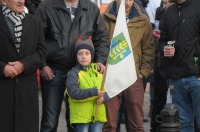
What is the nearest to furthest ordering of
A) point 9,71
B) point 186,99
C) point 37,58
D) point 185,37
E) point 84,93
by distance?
point 9,71
point 37,58
point 84,93
point 185,37
point 186,99

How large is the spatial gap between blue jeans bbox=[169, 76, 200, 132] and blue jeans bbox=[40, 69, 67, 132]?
1.38 metres

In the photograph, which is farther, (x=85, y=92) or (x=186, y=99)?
(x=186, y=99)

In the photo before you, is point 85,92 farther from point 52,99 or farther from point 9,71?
point 9,71

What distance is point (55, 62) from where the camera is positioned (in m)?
7.10

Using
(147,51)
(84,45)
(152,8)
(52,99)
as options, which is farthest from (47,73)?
(152,8)

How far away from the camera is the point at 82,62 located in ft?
22.5

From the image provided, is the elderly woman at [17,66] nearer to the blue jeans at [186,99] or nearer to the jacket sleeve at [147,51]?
the jacket sleeve at [147,51]

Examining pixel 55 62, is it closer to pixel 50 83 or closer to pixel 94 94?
pixel 50 83

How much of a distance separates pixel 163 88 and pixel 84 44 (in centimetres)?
227

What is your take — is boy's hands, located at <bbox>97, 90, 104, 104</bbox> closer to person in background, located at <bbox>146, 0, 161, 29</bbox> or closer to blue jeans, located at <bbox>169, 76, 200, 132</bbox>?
blue jeans, located at <bbox>169, 76, 200, 132</bbox>

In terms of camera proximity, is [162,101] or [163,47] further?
[162,101]

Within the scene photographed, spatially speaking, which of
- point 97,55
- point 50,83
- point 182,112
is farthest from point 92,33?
point 182,112

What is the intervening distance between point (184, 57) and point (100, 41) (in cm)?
100

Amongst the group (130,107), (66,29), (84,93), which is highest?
(66,29)
